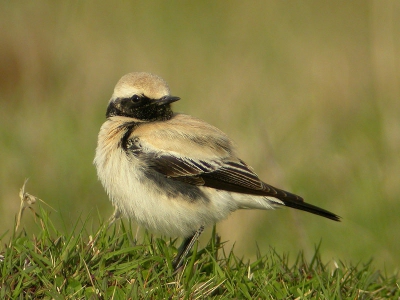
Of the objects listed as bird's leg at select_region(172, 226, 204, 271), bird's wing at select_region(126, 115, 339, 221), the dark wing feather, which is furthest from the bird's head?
bird's leg at select_region(172, 226, 204, 271)

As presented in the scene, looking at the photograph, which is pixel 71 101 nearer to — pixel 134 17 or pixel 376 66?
pixel 134 17

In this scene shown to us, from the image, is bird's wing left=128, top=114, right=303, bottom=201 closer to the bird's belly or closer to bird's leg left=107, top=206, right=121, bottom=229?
the bird's belly

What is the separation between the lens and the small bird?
6.48m

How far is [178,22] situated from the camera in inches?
624

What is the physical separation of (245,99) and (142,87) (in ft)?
17.4

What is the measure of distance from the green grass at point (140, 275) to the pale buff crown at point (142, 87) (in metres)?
1.58

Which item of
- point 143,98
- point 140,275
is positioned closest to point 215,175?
point 143,98

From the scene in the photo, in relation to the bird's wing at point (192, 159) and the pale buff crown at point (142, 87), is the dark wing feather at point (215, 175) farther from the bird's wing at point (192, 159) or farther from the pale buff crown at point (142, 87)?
the pale buff crown at point (142, 87)

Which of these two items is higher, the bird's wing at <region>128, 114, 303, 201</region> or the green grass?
the bird's wing at <region>128, 114, 303, 201</region>

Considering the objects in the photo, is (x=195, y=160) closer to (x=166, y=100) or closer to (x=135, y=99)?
(x=166, y=100)

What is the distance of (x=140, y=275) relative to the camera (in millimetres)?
5367

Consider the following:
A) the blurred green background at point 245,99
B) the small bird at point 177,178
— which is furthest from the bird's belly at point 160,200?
the blurred green background at point 245,99

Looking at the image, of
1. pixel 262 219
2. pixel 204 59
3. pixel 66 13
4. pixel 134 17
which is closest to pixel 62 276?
pixel 262 219

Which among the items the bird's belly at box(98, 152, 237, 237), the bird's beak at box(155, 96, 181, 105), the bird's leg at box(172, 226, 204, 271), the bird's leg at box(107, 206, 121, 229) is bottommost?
the bird's leg at box(172, 226, 204, 271)
